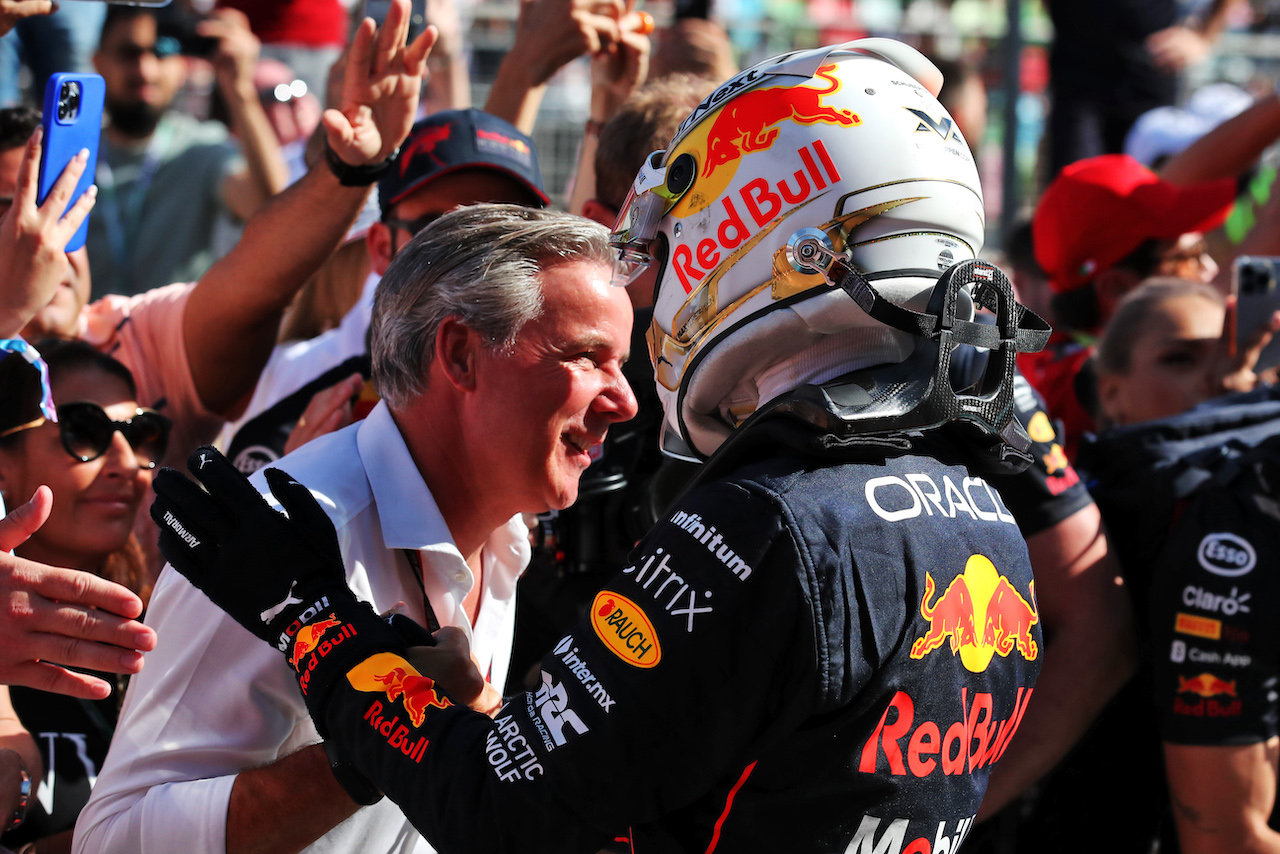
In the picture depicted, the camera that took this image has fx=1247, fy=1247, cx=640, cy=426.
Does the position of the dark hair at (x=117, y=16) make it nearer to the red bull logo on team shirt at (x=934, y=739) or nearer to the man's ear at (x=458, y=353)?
the man's ear at (x=458, y=353)

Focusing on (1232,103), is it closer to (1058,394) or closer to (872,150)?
(1058,394)

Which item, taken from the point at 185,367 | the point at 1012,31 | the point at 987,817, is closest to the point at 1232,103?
the point at 1012,31

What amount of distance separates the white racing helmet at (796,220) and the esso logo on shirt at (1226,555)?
4.80 ft

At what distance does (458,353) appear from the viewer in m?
2.41

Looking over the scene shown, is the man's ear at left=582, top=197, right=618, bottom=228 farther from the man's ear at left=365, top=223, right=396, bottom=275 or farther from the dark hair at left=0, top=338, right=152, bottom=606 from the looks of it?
the dark hair at left=0, top=338, right=152, bottom=606

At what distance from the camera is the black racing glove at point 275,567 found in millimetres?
1818

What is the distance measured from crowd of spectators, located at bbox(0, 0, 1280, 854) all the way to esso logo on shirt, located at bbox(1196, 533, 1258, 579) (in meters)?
0.01

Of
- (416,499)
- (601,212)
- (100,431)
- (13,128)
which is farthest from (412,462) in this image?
(13,128)

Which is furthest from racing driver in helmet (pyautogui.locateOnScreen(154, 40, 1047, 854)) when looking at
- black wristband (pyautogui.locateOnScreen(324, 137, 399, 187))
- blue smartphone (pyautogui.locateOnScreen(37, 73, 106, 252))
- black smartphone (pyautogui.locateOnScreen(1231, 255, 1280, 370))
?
black smartphone (pyautogui.locateOnScreen(1231, 255, 1280, 370))

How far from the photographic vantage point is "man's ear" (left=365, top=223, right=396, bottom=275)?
364cm

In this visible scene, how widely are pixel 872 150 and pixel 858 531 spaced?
1.88ft

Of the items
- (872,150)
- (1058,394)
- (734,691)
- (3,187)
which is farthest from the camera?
(1058,394)

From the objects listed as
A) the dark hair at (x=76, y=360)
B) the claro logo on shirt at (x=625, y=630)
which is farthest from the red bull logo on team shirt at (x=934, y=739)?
the dark hair at (x=76, y=360)

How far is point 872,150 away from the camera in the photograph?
6.03 ft
